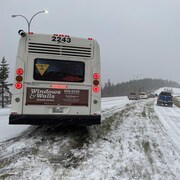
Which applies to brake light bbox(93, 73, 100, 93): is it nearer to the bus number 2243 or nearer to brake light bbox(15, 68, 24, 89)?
the bus number 2243

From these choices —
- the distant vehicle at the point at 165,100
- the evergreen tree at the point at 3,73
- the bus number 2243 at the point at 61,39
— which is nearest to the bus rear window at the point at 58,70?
the bus number 2243 at the point at 61,39

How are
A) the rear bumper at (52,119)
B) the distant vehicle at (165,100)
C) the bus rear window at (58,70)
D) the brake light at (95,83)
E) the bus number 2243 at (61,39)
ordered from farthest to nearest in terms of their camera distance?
the distant vehicle at (165,100), the brake light at (95,83), the bus number 2243 at (61,39), the bus rear window at (58,70), the rear bumper at (52,119)

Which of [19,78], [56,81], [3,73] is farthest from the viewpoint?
[3,73]

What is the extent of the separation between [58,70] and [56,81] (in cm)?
37

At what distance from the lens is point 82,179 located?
4203 mm

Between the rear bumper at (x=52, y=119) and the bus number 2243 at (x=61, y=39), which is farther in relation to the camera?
the bus number 2243 at (x=61, y=39)

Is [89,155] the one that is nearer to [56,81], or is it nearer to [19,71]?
[56,81]

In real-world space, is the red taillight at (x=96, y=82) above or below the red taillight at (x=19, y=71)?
below

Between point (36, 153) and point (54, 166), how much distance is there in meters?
1.07

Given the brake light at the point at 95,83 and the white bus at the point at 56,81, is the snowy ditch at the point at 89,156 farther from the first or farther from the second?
the brake light at the point at 95,83

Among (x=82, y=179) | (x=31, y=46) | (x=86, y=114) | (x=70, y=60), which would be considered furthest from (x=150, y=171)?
(x=31, y=46)

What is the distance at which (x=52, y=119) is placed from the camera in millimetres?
7324

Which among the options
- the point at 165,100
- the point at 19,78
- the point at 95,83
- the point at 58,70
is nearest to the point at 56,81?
the point at 58,70

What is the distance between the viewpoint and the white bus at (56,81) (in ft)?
23.7
